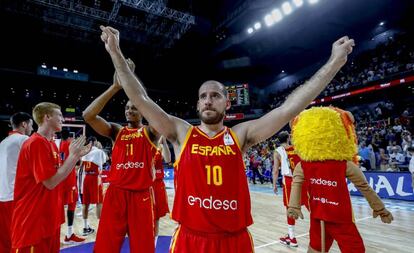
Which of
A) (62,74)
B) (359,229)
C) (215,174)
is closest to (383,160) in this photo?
(359,229)

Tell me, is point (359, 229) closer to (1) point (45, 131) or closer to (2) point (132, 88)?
(2) point (132, 88)

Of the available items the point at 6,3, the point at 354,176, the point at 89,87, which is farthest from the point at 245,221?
the point at 89,87

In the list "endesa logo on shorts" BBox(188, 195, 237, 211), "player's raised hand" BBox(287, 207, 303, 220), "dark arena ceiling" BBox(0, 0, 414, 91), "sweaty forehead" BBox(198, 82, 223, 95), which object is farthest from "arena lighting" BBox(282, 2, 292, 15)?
"endesa logo on shorts" BBox(188, 195, 237, 211)

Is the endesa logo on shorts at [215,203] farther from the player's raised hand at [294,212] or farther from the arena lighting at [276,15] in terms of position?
the arena lighting at [276,15]

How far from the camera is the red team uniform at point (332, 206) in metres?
2.52

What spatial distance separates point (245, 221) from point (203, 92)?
91cm

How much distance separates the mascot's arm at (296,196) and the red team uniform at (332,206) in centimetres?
10

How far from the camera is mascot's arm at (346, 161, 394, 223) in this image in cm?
261

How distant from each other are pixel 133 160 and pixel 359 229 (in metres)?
4.79

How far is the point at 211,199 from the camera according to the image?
165 cm

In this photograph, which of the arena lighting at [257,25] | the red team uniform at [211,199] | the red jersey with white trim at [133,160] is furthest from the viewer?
the arena lighting at [257,25]

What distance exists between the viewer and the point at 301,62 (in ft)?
79.6

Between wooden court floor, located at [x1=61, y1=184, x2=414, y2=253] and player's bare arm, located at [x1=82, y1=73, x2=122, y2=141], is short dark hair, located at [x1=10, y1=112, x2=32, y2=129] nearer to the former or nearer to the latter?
player's bare arm, located at [x1=82, y1=73, x2=122, y2=141]

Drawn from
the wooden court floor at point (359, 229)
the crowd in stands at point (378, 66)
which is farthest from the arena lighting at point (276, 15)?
the wooden court floor at point (359, 229)
